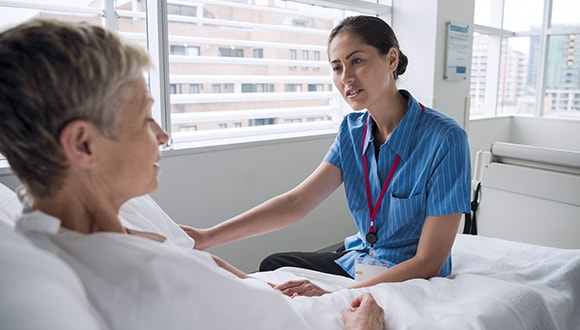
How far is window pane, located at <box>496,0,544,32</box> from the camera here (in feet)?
18.9

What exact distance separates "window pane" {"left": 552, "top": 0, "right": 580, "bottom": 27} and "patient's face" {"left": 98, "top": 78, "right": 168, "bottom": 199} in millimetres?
Result: 6175

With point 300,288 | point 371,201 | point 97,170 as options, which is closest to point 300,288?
point 300,288

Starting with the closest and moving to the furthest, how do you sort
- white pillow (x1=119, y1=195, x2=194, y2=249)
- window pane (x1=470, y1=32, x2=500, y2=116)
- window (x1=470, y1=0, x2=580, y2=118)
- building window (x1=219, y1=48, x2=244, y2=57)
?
white pillow (x1=119, y1=195, x2=194, y2=249)
building window (x1=219, y1=48, x2=244, y2=57)
window pane (x1=470, y1=32, x2=500, y2=116)
window (x1=470, y1=0, x2=580, y2=118)

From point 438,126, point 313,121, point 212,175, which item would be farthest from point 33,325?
point 313,121

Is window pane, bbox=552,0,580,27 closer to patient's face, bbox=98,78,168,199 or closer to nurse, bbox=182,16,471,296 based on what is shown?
nurse, bbox=182,16,471,296

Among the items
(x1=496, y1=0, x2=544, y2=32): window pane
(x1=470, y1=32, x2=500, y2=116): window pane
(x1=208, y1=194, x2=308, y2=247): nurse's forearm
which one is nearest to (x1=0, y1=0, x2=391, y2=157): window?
(x1=208, y1=194, x2=308, y2=247): nurse's forearm

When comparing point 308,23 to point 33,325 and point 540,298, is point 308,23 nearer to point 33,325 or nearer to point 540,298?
point 540,298

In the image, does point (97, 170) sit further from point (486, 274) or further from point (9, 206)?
point (486, 274)

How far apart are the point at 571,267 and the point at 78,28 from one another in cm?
157

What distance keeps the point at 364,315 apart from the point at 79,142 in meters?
0.73

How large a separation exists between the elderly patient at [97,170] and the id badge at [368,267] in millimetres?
760

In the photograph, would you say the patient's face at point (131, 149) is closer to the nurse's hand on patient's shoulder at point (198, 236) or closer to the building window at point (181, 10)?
the nurse's hand on patient's shoulder at point (198, 236)

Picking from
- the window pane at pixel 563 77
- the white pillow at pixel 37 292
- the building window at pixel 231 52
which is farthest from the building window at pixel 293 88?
the window pane at pixel 563 77

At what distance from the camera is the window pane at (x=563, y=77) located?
5648 mm
